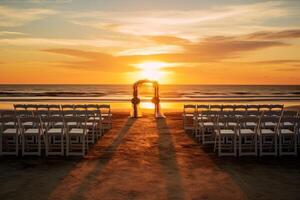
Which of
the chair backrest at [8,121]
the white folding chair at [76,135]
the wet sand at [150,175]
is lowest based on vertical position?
the wet sand at [150,175]

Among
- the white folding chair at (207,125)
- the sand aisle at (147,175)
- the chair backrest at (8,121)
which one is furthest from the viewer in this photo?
the white folding chair at (207,125)

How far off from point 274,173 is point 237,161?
1143 mm

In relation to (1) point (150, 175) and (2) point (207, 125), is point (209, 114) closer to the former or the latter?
(2) point (207, 125)

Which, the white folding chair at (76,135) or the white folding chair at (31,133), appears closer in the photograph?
the white folding chair at (31,133)

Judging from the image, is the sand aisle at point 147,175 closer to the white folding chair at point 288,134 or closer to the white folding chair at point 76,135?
the white folding chair at point 76,135

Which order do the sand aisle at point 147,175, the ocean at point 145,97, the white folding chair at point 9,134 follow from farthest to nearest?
the ocean at point 145,97 → the white folding chair at point 9,134 → the sand aisle at point 147,175

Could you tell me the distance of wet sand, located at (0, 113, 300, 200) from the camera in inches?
212

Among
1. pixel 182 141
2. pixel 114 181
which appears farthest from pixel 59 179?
pixel 182 141

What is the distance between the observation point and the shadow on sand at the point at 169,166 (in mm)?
5477

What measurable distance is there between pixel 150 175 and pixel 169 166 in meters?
0.79

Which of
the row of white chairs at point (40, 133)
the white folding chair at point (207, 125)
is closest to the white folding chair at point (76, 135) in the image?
the row of white chairs at point (40, 133)

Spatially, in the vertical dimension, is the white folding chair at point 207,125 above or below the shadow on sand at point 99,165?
above

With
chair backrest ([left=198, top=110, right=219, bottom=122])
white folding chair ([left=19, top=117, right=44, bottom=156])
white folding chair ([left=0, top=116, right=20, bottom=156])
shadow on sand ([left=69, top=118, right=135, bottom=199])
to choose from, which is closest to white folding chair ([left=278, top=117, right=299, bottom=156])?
chair backrest ([left=198, top=110, right=219, bottom=122])

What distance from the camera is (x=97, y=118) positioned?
1172 centimetres
